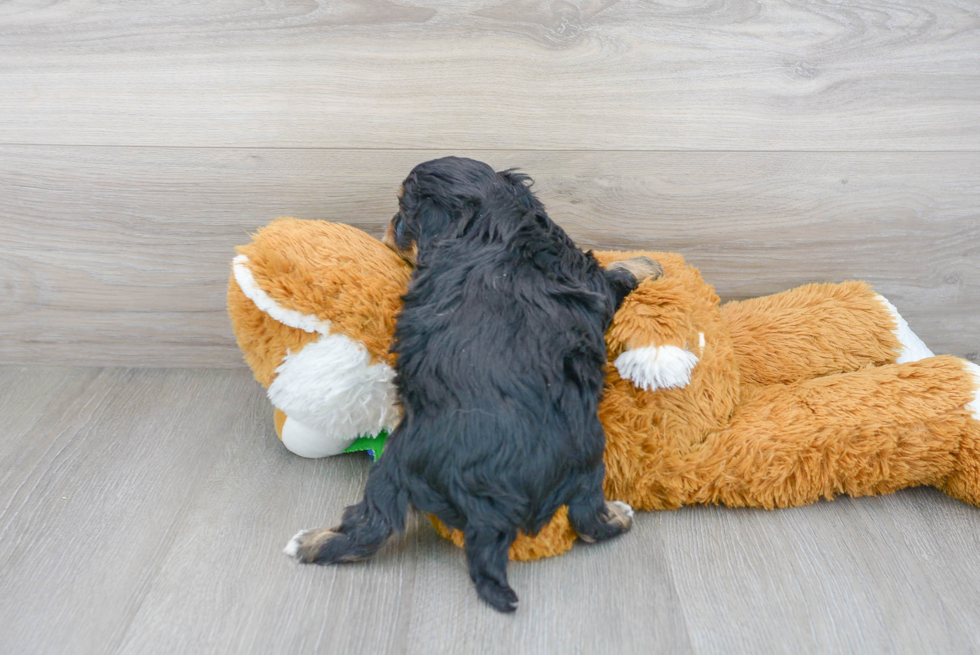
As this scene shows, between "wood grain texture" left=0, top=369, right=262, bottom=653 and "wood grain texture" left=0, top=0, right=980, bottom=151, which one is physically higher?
"wood grain texture" left=0, top=0, right=980, bottom=151

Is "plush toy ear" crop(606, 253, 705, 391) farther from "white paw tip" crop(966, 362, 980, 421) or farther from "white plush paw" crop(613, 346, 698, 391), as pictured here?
"white paw tip" crop(966, 362, 980, 421)

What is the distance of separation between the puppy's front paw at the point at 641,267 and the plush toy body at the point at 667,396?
0.7 inches

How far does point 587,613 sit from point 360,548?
26 centimetres

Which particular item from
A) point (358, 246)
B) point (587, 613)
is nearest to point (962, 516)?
point (587, 613)

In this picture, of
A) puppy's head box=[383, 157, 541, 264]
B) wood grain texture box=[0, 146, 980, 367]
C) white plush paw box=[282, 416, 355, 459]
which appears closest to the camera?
puppy's head box=[383, 157, 541, 264]

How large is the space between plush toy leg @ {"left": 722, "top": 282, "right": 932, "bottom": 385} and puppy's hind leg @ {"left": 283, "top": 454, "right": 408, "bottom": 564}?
535 mm

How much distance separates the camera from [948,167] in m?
1.11

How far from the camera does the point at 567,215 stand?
3.69 feet

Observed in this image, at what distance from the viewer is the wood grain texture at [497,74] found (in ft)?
3.36

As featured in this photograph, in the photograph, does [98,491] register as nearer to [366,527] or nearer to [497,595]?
[366,527]

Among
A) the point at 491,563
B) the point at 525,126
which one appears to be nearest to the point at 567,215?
the point at 525,126

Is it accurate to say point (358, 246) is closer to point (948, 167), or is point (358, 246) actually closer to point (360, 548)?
point (360, 548)

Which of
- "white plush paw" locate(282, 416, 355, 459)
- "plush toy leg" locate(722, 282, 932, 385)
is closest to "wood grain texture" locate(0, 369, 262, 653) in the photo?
"white plush paw" locate(282, 416, 355, 459)

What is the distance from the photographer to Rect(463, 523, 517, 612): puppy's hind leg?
75 centimetres
